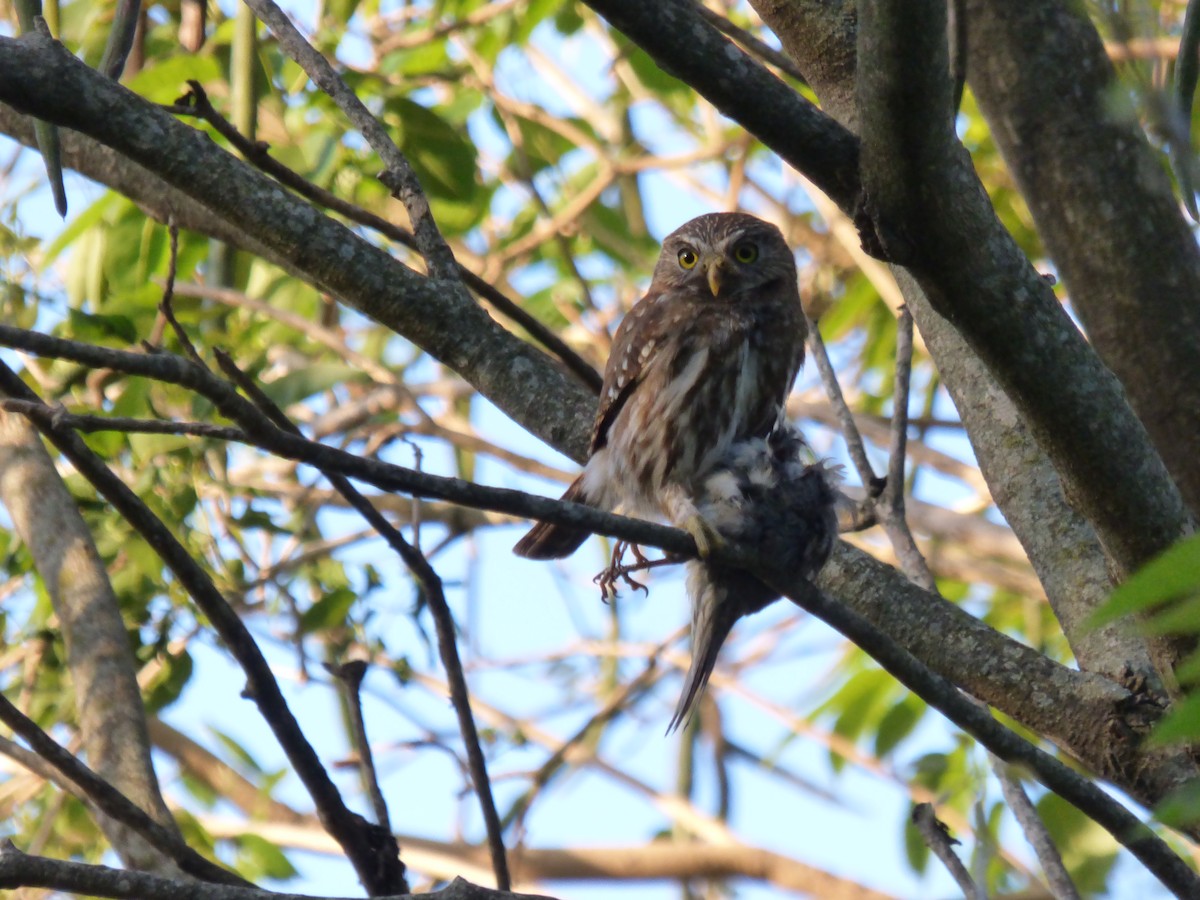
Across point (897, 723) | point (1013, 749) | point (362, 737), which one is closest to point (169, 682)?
point (362, 737)

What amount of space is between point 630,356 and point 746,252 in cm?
66

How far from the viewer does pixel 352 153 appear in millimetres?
4152

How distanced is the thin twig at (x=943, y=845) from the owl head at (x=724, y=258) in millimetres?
1849

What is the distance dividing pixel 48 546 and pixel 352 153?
63.4 inches

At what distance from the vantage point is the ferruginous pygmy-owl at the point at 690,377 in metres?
3.58

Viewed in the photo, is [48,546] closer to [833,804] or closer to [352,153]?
[352,153]

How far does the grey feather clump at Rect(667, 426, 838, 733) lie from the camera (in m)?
2.95

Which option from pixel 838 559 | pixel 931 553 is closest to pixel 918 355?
pixel 931 553

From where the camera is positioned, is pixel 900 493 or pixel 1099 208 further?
pixel 900 493

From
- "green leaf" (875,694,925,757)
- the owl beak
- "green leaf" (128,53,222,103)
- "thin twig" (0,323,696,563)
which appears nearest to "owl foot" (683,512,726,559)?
"thin twig" (0,323,696,563)

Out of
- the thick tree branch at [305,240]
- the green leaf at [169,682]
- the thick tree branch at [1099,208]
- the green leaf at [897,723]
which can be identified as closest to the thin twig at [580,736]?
the green leaf at [897,723]

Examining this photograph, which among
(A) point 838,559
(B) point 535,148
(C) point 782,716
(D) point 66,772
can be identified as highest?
(B) point 535,148

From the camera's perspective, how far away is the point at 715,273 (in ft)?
13.3

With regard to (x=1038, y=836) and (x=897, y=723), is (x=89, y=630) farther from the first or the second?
(x=897, y=723)
